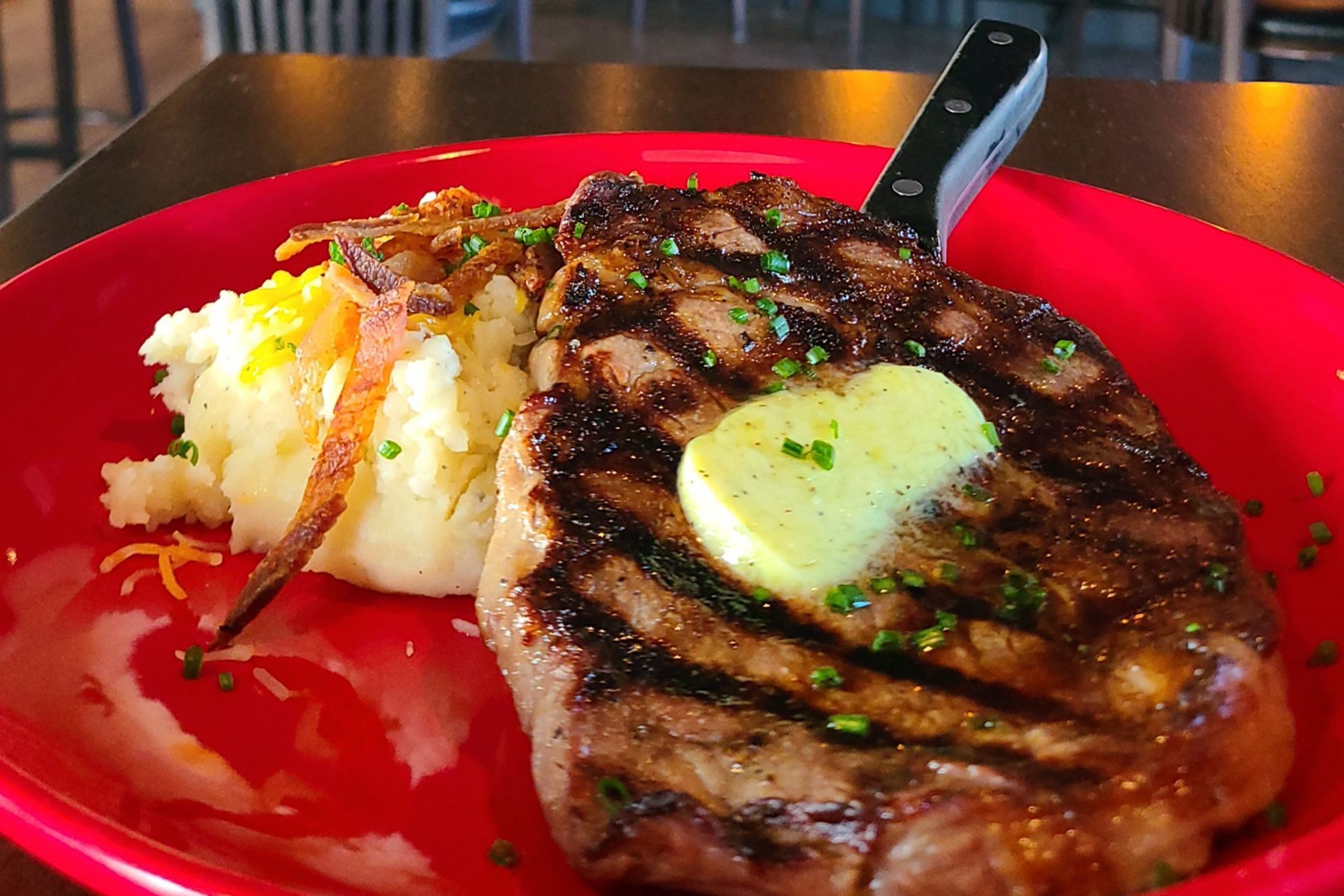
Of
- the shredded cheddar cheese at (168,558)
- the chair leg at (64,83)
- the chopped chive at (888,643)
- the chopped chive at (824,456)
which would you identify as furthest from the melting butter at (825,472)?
the chair leg at (64,83)

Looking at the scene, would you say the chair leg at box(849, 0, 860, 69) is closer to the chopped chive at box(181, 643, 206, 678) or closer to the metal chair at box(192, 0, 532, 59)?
the metal chair at box(192, 0, 532, 59)

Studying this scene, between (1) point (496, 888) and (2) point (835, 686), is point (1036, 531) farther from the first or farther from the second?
(1) point (496, 888)

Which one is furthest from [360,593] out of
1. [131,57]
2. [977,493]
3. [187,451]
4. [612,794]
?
[131,57]

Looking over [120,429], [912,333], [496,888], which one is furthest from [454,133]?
[496,888]

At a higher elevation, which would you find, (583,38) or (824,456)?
(824,456)

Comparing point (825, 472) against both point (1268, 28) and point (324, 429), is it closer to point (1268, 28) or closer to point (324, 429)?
point (324, 429)

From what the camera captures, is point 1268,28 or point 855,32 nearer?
point 1268,28
